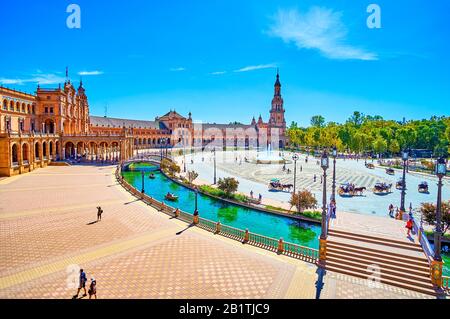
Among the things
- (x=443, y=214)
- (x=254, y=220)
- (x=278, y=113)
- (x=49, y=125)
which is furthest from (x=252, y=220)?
(x=278, y=113)

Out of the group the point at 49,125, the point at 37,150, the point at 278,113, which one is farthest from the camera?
the point at 278,113

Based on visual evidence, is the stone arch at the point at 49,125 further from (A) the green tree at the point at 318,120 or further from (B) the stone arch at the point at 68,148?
(A) the green tree at the point at 318,120

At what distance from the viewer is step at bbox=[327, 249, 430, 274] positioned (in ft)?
43.5

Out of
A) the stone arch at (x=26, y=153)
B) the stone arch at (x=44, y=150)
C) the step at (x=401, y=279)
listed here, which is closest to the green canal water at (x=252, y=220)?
the step at (x=401, y=279)

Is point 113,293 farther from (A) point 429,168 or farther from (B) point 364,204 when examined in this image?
(A) point 429,168

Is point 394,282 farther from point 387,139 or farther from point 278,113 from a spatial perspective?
point 278,113

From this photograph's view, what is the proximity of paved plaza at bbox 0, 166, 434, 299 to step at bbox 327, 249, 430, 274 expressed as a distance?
133cm

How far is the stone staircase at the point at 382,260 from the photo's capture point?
12.8 m

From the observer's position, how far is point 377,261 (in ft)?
45.6

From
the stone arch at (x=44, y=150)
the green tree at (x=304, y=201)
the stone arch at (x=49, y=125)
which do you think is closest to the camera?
the green tree at (x=304, y=201)

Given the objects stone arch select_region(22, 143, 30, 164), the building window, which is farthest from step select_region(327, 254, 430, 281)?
the building window

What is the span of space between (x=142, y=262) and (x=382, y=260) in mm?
12086

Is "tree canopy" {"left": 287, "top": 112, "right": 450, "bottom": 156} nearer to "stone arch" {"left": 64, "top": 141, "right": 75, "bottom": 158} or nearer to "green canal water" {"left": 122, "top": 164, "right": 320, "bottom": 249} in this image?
"green canal water" {"left": 122, "top": 164, "right": 320, "bottom": 249}

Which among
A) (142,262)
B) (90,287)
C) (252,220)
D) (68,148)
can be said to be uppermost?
(68,148)
